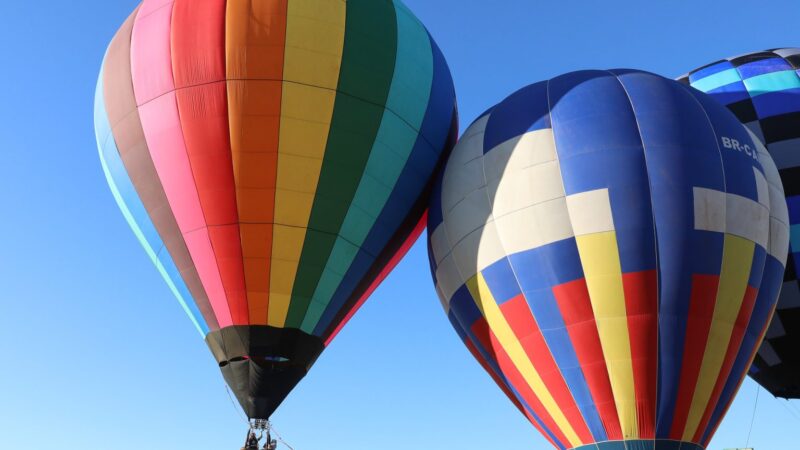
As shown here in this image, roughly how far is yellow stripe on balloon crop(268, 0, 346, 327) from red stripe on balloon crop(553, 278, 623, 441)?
3.16 meters

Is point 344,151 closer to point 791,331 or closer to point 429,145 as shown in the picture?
point 429,145

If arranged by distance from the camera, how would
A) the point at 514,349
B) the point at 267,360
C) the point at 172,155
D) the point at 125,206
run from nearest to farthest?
1. the point at 514,349
2. the point at 267,360
3. the point at 172,155
4. the point at 125,206

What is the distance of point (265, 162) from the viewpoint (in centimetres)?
941

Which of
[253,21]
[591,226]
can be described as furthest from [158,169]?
[591,226]

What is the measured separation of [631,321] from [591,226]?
42.4 inches

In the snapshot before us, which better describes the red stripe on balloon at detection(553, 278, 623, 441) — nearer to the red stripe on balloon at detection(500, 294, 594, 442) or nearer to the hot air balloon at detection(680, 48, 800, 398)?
the red stripe on balloon at detection(500, 294, 594, 442)

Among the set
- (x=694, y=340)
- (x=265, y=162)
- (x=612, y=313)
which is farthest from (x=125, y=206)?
(x=694, y=340)

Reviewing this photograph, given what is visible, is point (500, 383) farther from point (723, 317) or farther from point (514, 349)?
point (723, 317)

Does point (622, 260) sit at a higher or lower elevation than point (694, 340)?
higher

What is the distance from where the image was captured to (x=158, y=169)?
972 centimetres

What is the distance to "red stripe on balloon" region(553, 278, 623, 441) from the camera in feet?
27.1

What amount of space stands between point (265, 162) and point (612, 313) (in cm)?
433

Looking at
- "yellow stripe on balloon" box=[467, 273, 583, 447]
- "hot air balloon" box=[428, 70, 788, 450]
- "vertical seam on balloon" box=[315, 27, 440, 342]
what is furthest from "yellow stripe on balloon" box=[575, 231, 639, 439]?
"vertical seam on balloon" box=[315, 27, 440, 342]

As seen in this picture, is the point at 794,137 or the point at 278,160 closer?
the point at 278,160
